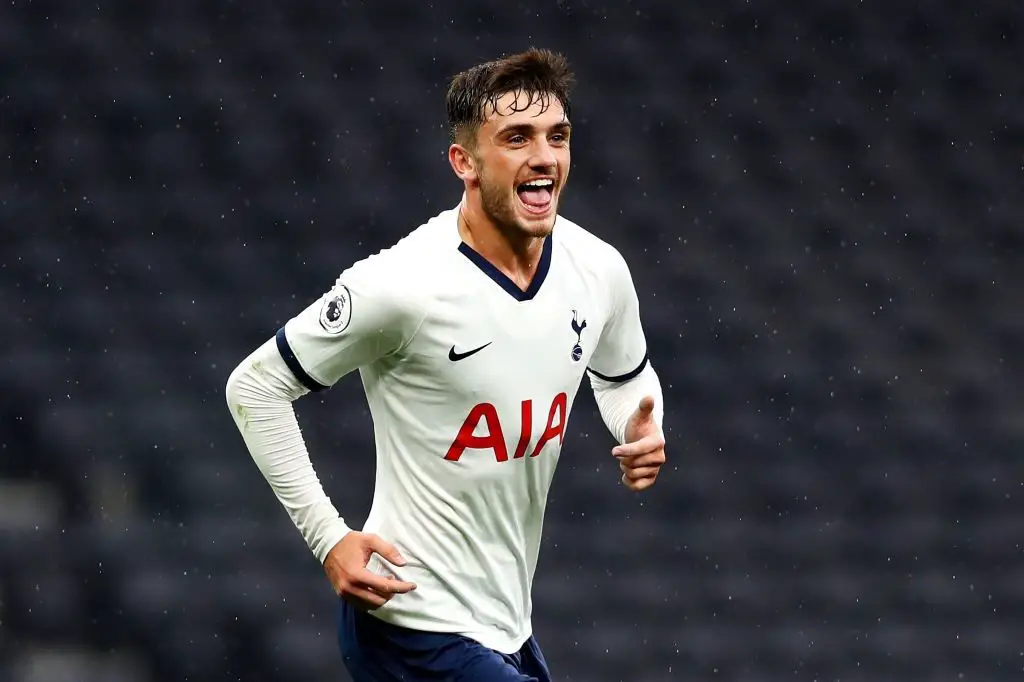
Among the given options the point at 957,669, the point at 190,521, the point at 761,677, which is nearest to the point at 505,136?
the point at 190,521

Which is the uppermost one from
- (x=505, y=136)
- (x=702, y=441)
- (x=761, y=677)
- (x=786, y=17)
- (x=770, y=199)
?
(x=786, y=17)

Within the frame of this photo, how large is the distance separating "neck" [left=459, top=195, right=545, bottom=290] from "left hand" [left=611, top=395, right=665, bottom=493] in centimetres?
22

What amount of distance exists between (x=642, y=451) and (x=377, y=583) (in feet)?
1.19

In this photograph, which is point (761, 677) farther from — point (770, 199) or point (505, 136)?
point (505, 136)

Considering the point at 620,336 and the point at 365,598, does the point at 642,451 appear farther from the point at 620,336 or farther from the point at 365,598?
the point at 365,598

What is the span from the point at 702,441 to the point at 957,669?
782mm

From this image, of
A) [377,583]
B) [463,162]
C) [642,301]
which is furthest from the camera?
[642,301]

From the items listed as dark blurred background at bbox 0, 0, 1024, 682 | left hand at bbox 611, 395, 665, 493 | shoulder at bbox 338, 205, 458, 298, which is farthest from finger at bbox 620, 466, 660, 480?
dark blurred background at bbox 0, 0, 1024, 682

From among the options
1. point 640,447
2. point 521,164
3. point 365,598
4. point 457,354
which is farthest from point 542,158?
point 365,598

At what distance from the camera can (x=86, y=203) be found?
3.63m

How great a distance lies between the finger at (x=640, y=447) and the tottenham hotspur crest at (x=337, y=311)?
37 cm

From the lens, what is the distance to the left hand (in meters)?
2.02

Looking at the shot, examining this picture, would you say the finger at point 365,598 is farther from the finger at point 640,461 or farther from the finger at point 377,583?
the finger at point 640,461

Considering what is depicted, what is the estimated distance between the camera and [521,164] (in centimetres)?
201
